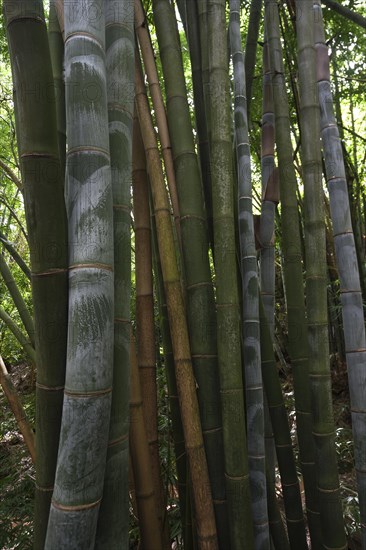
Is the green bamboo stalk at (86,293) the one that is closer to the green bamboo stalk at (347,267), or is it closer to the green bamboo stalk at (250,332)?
the green bamboo stalk at (250,332)

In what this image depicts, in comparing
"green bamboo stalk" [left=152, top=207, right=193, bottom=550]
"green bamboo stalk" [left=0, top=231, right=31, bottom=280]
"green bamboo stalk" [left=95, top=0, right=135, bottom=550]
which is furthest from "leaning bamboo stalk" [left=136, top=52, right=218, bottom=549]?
"green bamboo stalk" [left=0, top=231, right=31, bottom=280]

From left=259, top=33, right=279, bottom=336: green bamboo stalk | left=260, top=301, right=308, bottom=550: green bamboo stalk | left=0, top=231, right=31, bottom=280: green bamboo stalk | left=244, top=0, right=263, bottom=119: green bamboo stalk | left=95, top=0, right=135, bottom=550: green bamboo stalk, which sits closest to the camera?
left=95, top=0, right=135, bottom=550: green bamboo stalk

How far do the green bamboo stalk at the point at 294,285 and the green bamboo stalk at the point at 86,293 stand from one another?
1005mm

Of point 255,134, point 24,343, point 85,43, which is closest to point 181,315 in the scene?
point 85,43

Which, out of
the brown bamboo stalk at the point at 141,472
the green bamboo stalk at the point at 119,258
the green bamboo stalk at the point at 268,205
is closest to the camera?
the green bamboo stalk at the point at 119,258

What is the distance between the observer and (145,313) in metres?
1.54

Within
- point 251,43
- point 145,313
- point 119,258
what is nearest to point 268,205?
point 145,313

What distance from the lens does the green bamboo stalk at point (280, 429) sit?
160 cm

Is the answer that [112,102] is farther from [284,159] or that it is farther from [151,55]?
[284,159]

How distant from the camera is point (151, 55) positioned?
5.03 ft

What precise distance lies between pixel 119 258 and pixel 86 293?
0.16 m

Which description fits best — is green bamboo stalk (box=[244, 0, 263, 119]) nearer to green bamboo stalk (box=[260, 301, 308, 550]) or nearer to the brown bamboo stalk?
green bamboo stalk (box=[260, 301, 308, 550])

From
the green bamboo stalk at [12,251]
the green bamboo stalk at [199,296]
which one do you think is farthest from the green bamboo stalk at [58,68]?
the green bamboo stalk at [12,251]

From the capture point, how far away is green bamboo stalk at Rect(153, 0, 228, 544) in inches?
54.1
